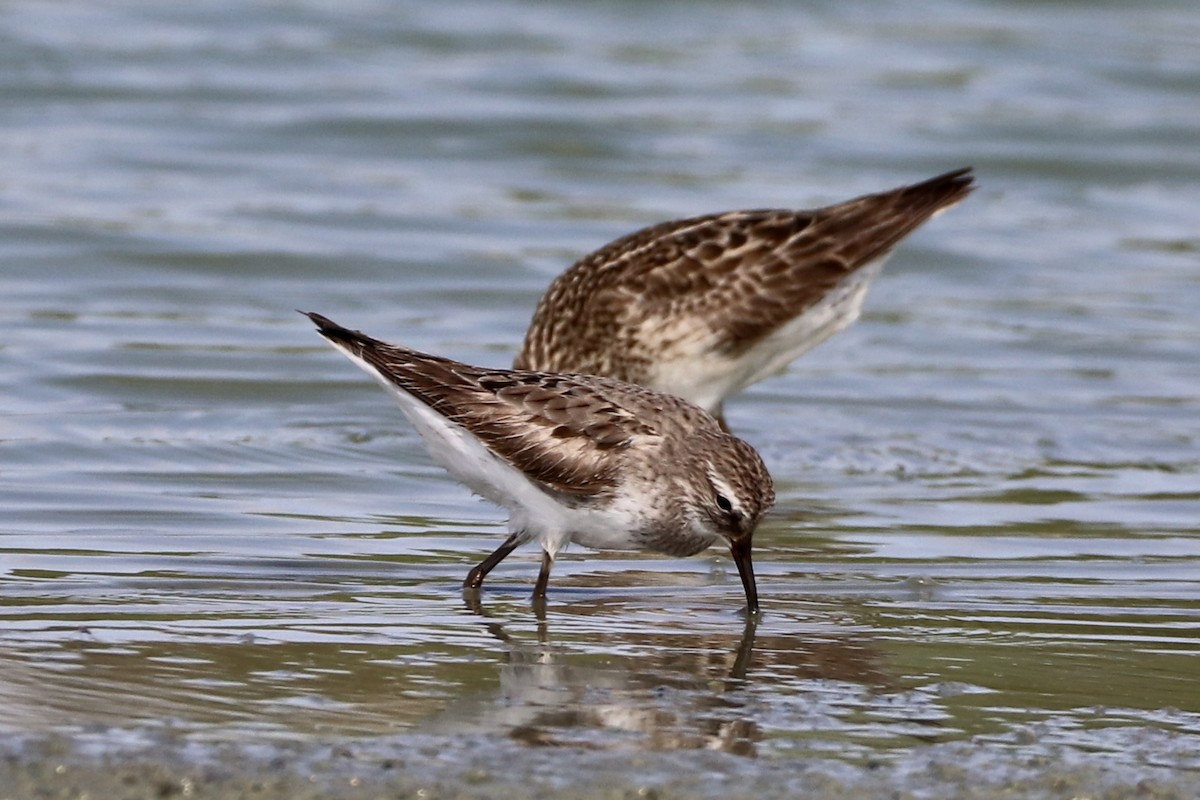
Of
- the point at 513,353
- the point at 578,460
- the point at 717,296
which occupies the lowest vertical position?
the point at 513,353

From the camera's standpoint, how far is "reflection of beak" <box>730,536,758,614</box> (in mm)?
6758

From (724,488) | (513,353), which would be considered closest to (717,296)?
(513,353)

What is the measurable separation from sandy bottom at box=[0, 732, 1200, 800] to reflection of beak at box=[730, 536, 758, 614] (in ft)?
5.47

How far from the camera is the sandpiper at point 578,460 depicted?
6773 millimetres

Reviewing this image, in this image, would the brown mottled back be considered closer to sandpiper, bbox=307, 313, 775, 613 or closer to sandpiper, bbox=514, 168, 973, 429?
sandpiper, bbox=514, 168, 973, 429

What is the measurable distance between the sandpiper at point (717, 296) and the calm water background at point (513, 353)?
54 centimetres

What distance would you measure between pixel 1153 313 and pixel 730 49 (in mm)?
8113

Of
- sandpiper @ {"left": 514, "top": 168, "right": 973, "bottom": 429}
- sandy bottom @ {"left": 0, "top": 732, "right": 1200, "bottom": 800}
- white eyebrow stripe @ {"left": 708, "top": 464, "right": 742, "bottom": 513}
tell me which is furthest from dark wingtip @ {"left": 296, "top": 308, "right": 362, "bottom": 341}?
sandpiper @ {"left": 514, "top": 168, "right": 973, "bottom": 429}

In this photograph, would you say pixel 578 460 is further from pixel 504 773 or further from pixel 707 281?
pixel 707 281

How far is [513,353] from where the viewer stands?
37.9ft

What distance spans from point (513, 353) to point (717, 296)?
2.13 m

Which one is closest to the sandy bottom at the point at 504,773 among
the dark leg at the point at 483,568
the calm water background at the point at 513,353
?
the calm water background at the point at 513,353

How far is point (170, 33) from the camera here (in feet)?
62.3

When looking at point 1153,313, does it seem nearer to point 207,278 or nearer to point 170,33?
point 207,278
